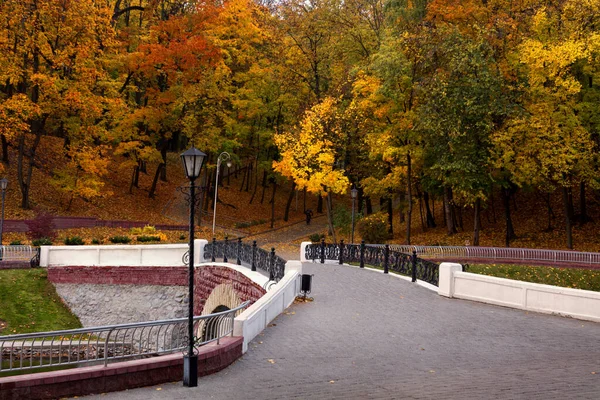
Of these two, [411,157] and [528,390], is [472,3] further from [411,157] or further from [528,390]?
[528,390]

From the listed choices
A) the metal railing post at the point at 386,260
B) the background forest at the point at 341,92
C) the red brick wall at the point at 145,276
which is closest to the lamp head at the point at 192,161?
the red brick wall at the point at 145,276

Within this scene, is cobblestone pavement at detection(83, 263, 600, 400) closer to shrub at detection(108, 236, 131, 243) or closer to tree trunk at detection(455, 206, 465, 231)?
shrub at detection(108, 236, 131, 243)

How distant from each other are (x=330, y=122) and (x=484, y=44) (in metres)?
10.1

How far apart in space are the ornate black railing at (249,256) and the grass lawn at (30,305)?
6.41 metres

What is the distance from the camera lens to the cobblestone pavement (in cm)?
998

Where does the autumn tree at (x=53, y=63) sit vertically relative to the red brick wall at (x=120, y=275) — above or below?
above

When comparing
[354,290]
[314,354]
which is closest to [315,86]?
[354,290]

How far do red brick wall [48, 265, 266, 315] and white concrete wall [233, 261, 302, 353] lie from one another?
6.09 metres

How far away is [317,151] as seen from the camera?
37.2m

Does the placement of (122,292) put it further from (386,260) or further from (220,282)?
(386,260)

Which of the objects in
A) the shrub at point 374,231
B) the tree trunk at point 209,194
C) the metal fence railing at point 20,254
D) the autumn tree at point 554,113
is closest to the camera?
the metal fence railing at point 20,254

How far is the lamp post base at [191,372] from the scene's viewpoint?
10320mm

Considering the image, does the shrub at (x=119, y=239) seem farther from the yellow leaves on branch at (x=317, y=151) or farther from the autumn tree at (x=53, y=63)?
the yellow leaves on branch at (x=317, y=151)

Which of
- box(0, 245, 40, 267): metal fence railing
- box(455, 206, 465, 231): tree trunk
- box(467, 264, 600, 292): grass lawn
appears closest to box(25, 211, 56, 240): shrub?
box(0, 245, 40, 267): metal fence railing
